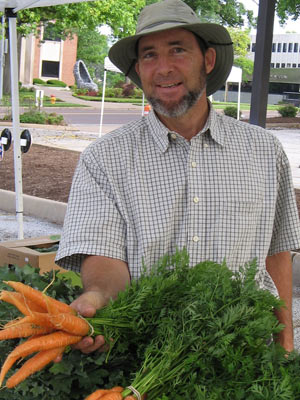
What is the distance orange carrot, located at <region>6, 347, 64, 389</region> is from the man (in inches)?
22.1

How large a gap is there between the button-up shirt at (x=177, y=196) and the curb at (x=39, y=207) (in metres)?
6.78

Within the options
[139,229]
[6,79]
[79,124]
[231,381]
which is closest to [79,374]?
[231,381]

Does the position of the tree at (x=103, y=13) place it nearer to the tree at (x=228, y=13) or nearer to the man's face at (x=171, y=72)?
the tree at (x=228, y=13)

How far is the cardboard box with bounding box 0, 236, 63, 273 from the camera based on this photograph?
16.1 ft

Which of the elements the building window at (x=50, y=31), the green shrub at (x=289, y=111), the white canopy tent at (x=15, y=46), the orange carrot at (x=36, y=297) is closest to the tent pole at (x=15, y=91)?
the white canopy tent at (x=15, y=46)

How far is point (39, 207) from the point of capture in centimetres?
989

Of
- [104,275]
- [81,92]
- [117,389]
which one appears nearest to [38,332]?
[117,389]

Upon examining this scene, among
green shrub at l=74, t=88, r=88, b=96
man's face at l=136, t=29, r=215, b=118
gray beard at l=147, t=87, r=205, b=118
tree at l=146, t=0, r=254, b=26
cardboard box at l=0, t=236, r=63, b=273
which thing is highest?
tree at l=146, t=0, r=254, b=26

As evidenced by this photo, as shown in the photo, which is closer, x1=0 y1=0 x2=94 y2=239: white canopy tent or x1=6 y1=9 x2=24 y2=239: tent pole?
x1=0 y1=0 x2=94 y2=239: white canopy tent

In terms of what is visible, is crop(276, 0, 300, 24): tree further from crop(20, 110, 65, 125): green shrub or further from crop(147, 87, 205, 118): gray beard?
crop(147, 87, 205, 118): gray beard

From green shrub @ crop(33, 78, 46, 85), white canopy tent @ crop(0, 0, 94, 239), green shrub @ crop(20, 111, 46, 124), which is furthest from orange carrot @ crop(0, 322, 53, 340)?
green shrub @ crop(33, 78, 46, 85)

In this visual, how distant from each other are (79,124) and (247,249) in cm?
2323

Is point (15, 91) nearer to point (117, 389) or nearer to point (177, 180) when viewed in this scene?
point (177, 180)

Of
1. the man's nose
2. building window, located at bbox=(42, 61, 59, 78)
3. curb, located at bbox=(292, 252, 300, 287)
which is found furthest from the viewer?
building window, located at bbox=(42, 61, 59, 78)
